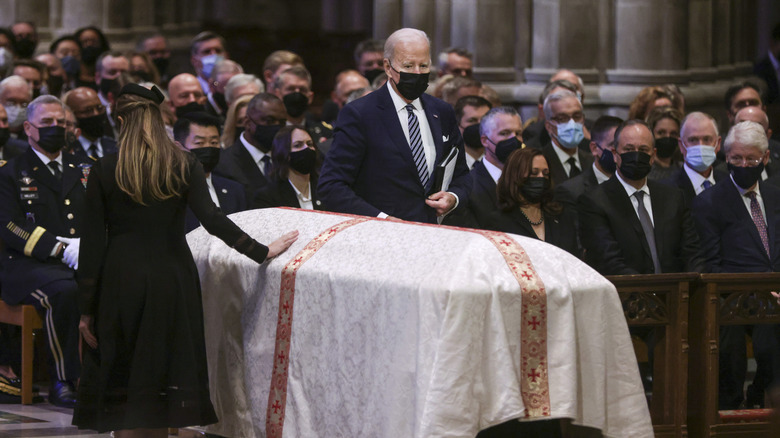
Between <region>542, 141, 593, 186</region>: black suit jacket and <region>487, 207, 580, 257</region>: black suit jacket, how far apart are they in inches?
61.4

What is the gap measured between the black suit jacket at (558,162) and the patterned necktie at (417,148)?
2832 mm

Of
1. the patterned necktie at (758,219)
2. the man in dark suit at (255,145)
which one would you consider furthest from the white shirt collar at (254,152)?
the patterned necktie at (758,219)

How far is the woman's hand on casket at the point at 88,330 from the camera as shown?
5789mm

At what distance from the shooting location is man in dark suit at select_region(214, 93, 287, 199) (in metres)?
8.94

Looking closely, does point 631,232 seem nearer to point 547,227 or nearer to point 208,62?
point 547,227

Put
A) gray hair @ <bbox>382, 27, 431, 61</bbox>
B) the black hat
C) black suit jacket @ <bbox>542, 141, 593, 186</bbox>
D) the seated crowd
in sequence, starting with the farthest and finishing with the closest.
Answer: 1. black suit jacket @ <bbox>542, 141, 593, 186</bbox>
2. the seated crowd
3. gray hair @ <bbox>382, 27, 431, 61</bbox>
4. the black hat

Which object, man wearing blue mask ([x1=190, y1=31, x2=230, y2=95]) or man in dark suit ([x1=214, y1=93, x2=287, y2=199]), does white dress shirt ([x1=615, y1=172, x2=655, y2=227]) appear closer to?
man in dark suit ([x1=214, y1=93, x2=287, y2=199])

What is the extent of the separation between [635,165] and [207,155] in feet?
7.93

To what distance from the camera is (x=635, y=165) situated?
25.2 feet

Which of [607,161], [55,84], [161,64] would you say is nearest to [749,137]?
[607,161]

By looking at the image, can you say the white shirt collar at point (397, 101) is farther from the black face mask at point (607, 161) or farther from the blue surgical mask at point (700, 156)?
the blue surgical mask at point (700, 156)

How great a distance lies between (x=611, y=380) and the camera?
5.56 metres

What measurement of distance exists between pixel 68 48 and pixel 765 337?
796 cm

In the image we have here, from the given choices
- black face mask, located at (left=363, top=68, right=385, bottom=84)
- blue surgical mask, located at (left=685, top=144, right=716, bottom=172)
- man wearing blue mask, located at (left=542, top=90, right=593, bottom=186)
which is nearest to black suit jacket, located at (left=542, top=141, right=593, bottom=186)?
man wearing blue mask, located at (left=542, top=90, right=593, bottom=186)
